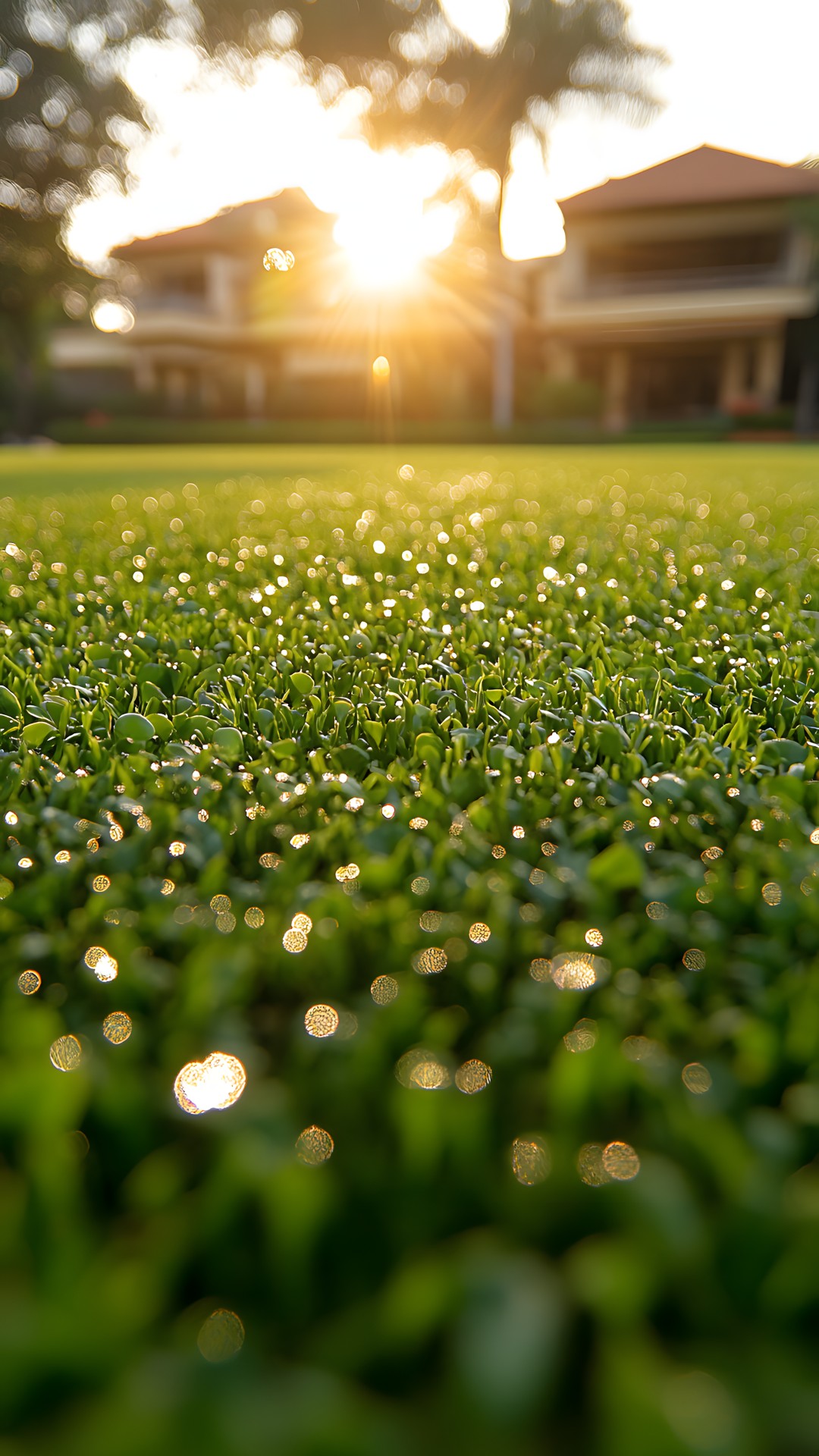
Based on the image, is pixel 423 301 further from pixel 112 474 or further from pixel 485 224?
pixel 112 474

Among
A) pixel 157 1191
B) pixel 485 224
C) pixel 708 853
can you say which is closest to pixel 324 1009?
pixel 157 1191

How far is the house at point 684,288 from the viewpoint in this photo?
34.1 meters

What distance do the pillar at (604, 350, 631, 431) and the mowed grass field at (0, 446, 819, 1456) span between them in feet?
117

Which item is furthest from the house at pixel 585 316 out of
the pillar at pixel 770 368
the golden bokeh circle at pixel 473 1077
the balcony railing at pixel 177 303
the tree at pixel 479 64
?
the golden bokeh circle at pixel 473 1077

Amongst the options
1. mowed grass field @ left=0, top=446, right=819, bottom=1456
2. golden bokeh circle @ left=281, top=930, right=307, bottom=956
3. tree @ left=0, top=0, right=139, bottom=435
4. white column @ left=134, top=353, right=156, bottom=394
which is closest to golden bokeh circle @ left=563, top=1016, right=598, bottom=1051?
mowed grass field @ left=0, top=446, right=819, bottom=1456

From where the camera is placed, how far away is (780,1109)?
3.53 feet

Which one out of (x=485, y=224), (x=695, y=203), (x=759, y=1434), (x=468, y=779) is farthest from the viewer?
(x=695, y=203)

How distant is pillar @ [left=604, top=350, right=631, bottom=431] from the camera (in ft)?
119

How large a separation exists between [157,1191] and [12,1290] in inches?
5.3

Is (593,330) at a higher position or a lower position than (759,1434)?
higher

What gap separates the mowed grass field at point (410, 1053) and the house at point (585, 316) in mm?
30835

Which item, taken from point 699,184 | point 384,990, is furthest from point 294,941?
point 699,184

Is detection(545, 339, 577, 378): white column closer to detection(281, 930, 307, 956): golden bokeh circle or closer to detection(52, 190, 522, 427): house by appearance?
detection(52, 190, 522, 427): house

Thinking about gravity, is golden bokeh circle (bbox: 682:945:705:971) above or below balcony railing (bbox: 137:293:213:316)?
below
